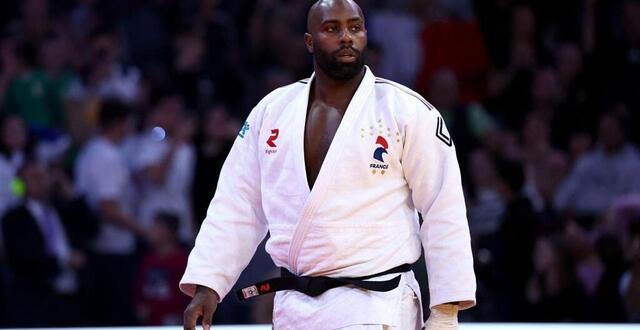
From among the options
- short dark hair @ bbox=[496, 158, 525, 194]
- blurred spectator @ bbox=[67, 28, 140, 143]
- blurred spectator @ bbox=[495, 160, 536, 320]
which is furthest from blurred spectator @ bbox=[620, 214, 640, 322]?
blurred spectator @ bbox=[67, 28, 140, 143]

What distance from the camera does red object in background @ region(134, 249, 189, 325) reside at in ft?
26.5

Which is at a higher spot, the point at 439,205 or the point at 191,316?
the point at 439,205

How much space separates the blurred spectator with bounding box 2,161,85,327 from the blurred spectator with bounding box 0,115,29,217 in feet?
0.50

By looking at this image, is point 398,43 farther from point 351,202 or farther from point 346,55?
point 351,202

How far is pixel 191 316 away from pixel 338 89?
3.05 feet

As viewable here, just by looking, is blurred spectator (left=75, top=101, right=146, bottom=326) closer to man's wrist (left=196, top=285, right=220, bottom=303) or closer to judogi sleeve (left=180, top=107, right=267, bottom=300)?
judogi sleeve (left=180, top=107, right=267, bottom=300)

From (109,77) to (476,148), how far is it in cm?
288

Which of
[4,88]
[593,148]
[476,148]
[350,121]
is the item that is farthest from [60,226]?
[350,121]

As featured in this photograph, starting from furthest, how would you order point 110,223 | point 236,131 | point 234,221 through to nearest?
point 236,131 < point 110,223 < point 234,221

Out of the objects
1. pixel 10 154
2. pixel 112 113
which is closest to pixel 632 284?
pixel 112 113

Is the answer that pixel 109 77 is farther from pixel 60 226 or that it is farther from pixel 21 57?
pixel 60 226

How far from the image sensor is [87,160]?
8.46m

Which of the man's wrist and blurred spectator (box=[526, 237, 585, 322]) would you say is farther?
blurred spectator (box=[526, 237, 585, 322])

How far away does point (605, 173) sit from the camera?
8.62 meters
